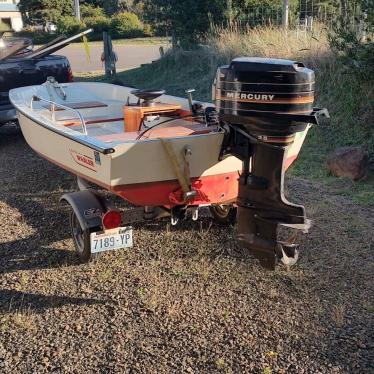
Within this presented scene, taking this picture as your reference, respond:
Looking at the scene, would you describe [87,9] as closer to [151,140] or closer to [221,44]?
[221,44]

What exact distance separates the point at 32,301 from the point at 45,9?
45364 millimetres

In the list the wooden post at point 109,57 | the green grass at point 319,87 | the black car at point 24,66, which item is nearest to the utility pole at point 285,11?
the green grass at point 319,87

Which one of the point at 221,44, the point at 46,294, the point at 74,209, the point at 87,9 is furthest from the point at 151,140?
the point at 87,9

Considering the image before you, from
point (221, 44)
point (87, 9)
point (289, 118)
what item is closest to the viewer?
point (289, 118)

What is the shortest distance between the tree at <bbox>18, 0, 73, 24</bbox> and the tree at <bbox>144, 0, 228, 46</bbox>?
32.6 metres

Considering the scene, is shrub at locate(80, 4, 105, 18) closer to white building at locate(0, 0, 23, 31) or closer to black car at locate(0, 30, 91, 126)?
white building at locate(0, 0, 23, 31)

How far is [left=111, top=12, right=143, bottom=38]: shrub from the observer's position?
39.6m

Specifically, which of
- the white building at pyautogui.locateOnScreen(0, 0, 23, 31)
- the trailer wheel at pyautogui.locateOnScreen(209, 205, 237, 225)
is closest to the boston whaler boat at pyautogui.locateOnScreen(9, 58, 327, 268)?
the trailer wheel at pyautogui.locateOnScreen(209, 205, 237, 225)

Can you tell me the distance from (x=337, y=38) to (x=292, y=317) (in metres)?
5.83

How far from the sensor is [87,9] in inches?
1850

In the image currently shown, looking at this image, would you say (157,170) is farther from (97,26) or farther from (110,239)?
(97,26)

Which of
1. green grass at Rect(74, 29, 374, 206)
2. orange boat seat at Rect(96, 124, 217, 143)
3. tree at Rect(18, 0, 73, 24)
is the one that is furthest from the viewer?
tree at Rect(18, 0, 73, 24)

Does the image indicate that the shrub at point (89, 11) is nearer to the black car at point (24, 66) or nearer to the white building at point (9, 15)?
the white building at point (9, 15)

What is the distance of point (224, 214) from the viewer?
5051 mm
